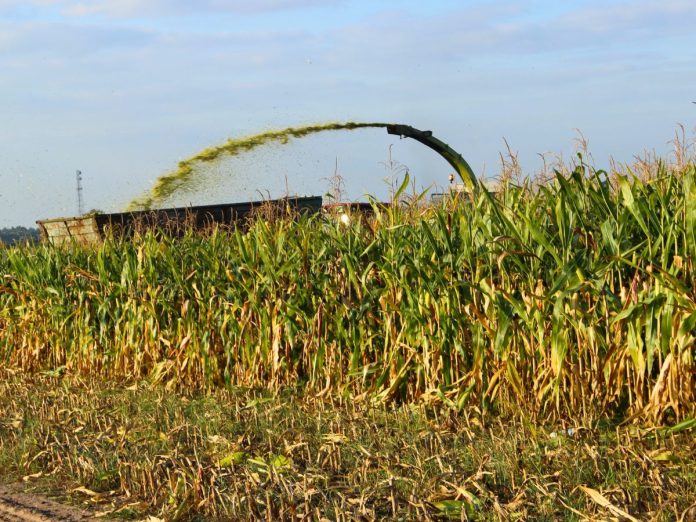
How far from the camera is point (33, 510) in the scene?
494 cm

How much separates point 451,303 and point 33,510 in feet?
9.92

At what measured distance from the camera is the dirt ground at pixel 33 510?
15.6ft

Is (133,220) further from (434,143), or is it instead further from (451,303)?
(451,303)

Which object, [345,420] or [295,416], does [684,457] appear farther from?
[295,416]

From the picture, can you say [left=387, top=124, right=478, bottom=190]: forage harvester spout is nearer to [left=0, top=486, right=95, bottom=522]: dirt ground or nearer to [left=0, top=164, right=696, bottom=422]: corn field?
[left=0, top=164, right=696, bottom=422]: corn field

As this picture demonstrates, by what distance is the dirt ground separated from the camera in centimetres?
477

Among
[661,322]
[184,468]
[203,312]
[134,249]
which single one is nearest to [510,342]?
[661,322]

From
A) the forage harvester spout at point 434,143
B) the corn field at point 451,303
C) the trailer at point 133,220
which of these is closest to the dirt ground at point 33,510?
the corn field at point 451,303

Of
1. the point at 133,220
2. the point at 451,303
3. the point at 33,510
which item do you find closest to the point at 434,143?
the point at 133,220

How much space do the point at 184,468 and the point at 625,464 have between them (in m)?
2.39

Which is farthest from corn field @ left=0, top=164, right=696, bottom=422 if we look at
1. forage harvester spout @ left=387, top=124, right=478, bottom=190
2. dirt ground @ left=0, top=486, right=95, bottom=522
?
forage harvester spout @ left=387, top=124, right=478, bottom=190

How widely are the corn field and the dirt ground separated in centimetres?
247

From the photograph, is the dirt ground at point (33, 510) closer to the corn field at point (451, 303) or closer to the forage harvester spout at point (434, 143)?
the corn field at point (451, 303)

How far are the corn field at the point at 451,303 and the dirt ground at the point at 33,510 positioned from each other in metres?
2.47
